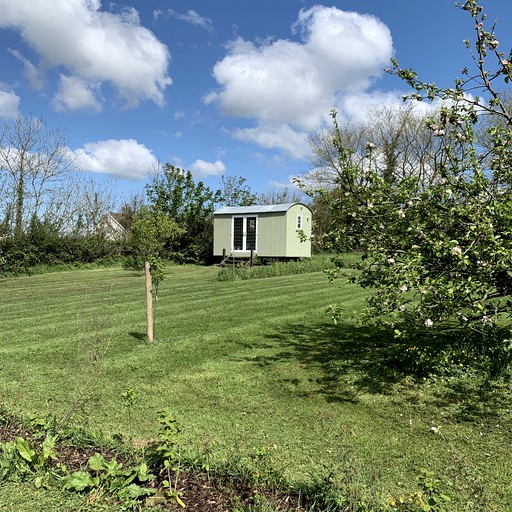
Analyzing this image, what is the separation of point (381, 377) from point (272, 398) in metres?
1.24

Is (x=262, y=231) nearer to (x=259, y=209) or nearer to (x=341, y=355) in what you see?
(x=259, y=209)

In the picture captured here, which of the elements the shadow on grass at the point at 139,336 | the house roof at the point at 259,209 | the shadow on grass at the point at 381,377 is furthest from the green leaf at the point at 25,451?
the house roof at the point at 259,209

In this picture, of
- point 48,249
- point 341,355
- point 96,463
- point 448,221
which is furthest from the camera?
point 48,249

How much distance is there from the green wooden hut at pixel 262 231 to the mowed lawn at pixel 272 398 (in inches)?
563

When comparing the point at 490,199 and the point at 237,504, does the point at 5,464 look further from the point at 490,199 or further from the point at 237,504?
the point at 490,199

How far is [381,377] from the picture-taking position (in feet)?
14.8

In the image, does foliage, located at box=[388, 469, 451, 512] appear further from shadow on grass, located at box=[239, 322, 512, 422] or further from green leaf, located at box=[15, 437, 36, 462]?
green leaf, located at box=[15, 437, 36, 462]

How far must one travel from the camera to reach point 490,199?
3625mm

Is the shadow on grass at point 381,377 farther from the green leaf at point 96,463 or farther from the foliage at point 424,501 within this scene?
the green leaf at point 96,463

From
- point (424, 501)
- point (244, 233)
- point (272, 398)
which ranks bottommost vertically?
point (272, 398)

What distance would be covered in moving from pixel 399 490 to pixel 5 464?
220cm

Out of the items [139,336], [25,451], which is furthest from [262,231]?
[25,451]

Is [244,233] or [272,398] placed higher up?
[244,233]

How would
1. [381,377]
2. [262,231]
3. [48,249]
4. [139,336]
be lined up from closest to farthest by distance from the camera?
[381,377] → [139,336] → [48,249] → [262,231]
